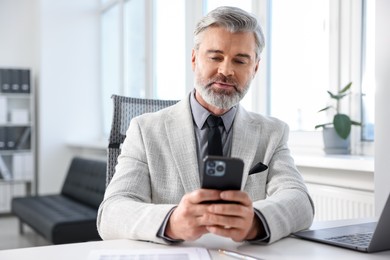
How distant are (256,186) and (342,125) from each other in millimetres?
1194

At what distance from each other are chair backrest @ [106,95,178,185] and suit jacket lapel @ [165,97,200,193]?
27 cm

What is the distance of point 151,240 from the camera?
3.80ft

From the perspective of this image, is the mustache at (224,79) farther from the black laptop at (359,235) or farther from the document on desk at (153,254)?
the document on desk at (153,254)

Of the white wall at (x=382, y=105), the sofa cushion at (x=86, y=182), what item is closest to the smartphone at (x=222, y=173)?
the white wall at (x=382, y=105)

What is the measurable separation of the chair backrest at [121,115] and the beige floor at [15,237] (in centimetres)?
311

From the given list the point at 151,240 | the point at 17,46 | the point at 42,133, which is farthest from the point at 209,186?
the point at 17,46

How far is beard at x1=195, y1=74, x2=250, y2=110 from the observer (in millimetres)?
1562

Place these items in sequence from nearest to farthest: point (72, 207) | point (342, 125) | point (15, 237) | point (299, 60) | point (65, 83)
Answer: point (342, 125), point (299, 60), point (72, 207), point (15, 237), point (65, 83)

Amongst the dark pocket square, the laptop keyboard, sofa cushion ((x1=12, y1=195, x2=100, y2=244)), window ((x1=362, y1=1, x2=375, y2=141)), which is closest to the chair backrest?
the dark pocket square

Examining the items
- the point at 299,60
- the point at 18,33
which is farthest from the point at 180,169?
the point at 18,33

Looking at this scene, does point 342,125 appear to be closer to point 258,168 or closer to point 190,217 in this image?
point 258,168

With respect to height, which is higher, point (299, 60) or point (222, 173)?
point (299, 60)

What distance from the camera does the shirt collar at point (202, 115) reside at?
64.6 inches

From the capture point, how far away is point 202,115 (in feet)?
5.40
